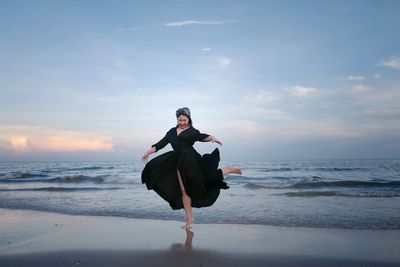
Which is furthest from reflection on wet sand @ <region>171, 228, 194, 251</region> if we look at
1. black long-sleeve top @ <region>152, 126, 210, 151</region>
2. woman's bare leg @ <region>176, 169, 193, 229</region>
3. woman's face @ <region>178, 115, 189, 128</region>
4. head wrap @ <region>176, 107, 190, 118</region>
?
head wrap @ <region>176, 107, 190, 118</region>

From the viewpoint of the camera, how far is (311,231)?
585 cm

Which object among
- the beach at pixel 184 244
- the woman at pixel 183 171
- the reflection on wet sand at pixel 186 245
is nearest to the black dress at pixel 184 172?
the woman at pixel 183 171

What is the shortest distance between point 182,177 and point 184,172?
0.35 feet

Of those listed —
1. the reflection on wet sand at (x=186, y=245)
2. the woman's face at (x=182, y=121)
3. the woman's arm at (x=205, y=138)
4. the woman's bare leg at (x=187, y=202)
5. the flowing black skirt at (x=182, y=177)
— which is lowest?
the reflection on wet sand at (x=186, y=245)

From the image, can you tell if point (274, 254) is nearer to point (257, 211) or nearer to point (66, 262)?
point (66, 262)

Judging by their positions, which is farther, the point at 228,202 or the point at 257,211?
the point at 228,202

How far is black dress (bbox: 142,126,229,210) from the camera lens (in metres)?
6.06

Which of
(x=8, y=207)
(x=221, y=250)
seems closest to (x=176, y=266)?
(x=221, y=250)

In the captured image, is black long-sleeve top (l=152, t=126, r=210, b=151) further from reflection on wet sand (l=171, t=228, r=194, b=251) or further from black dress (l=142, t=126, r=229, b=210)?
reflection on wet sand (l=171, t=228, r=194, b=251)

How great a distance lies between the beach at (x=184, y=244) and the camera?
4.08 m

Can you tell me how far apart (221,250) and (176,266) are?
2.90 ft

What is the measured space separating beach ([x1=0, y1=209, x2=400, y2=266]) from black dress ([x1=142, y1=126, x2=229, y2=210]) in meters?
0.59

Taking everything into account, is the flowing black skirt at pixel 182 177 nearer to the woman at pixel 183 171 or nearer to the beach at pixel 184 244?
the woman at pixel 183 171

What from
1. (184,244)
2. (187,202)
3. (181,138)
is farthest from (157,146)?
(184,244)
